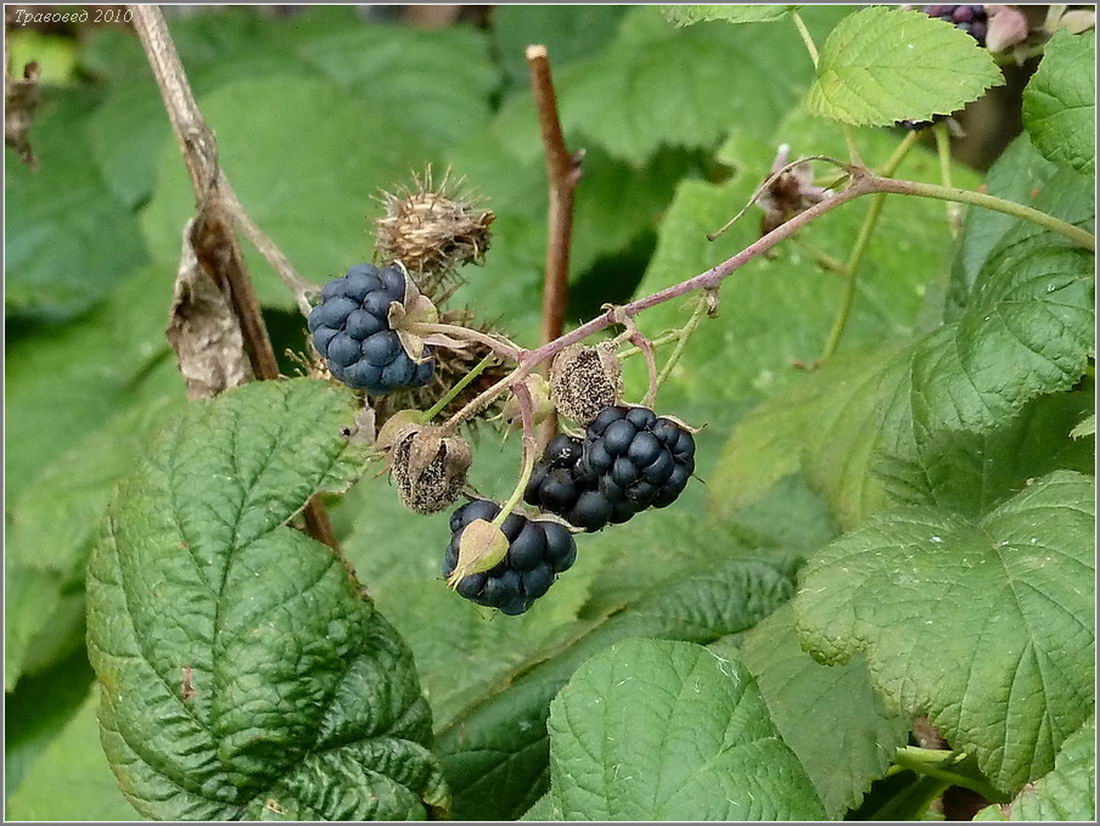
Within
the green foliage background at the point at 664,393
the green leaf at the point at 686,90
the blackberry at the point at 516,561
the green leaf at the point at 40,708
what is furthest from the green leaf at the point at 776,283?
the green leaf at the point at 40,708

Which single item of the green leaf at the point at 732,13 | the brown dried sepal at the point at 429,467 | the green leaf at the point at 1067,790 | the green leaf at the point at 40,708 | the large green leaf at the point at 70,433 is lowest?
the green leaf at the point at 40,708

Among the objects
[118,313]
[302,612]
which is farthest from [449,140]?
[302,612]

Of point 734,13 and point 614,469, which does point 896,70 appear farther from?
point 614,469

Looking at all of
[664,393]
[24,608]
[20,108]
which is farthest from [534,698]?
[24,608]

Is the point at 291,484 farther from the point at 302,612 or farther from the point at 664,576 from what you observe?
the point at 664,576

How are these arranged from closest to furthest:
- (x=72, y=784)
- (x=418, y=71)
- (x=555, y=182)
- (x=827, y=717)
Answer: (x=827, y=717)
(x=555, y=182)
(x=72, y=784)
(x=418, y=71)

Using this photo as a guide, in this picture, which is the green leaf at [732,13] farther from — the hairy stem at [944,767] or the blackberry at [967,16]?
the hairy stem at [944,767]
